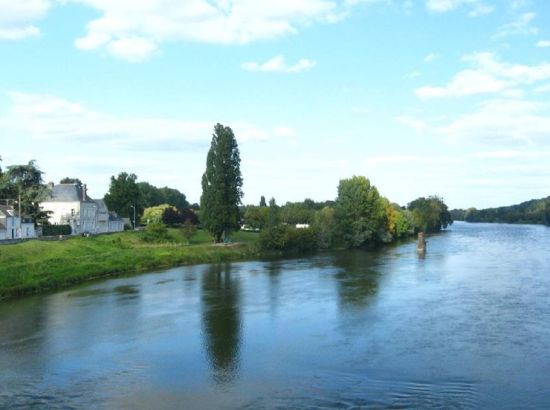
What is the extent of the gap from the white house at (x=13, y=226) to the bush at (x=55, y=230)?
1254 mm

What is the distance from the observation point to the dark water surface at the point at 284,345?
16.3m

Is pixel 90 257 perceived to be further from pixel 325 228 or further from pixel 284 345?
pixel 325 228

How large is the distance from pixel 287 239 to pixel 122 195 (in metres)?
37.5

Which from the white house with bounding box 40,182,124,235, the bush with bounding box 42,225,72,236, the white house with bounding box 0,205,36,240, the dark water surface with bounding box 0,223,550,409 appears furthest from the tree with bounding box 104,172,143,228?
the dark water surface with bounding box 0,223,550,409

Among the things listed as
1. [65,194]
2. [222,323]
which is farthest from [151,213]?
[222,323]

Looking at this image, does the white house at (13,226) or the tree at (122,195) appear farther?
the tree at (122,195)

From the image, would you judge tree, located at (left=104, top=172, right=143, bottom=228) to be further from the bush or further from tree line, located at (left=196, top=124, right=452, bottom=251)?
the bush

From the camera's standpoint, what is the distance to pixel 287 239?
220 ft

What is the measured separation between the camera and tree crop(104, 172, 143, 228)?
93562 mm

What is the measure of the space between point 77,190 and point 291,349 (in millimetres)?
62468

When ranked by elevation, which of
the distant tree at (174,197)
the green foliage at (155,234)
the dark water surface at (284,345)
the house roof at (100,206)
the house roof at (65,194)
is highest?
the distant tree at (174,197)

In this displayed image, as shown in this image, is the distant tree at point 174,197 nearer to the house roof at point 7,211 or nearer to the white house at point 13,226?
the white house at point 13,226

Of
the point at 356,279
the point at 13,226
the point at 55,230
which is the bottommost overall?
the point at 356,279

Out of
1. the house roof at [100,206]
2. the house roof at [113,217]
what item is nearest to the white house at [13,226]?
the house roof at [100,206]
